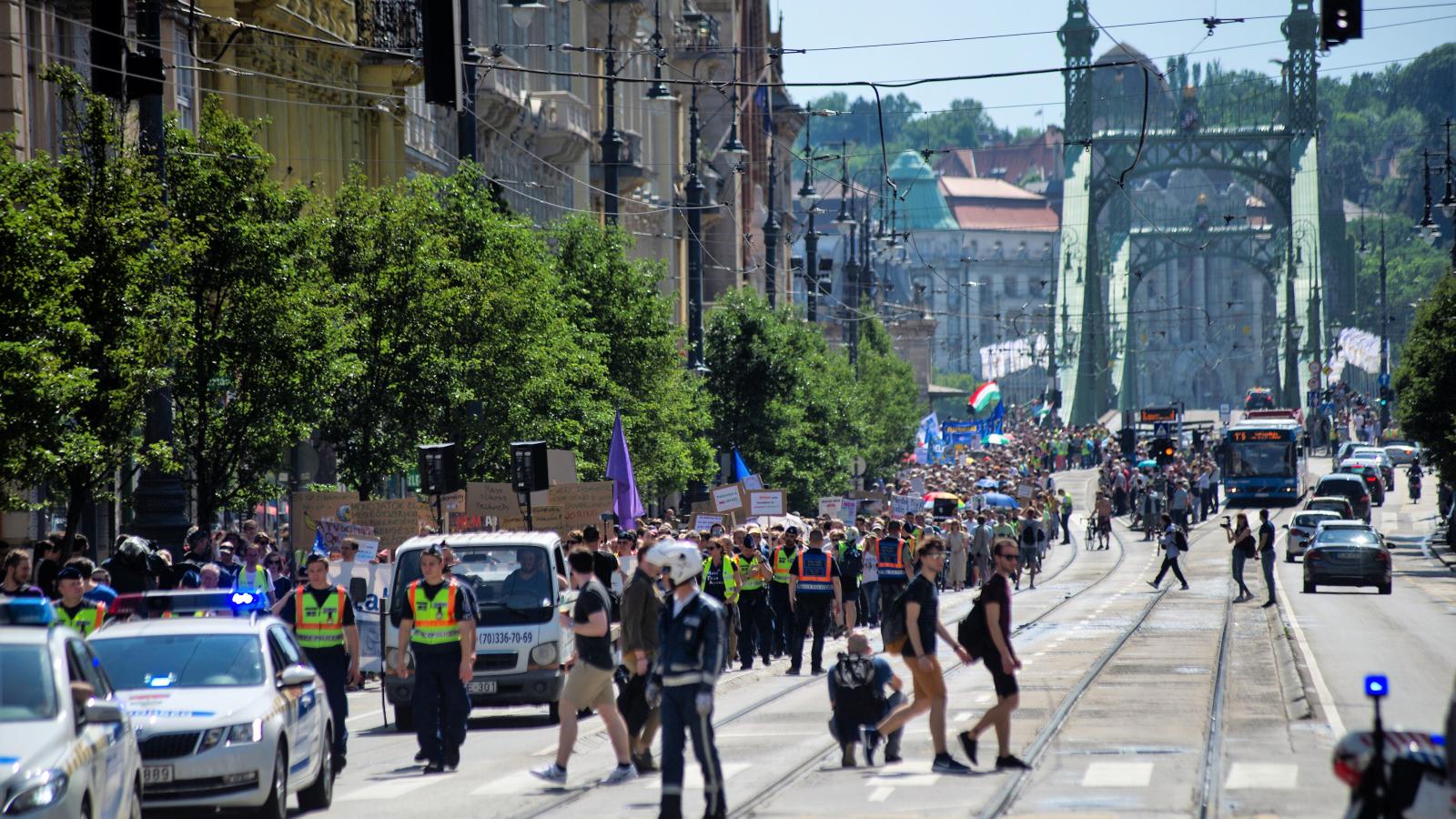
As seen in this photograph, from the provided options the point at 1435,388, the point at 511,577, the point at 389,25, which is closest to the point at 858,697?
the point at 511,577

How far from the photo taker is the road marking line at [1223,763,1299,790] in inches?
551

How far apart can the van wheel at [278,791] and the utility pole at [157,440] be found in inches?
319

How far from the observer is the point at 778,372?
57.3 meters

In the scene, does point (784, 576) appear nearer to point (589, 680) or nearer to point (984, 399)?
point (589, 680)

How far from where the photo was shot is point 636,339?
1690 inches

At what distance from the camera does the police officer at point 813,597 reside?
82.9 ft

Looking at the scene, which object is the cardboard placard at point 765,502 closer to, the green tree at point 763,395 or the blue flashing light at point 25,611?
the green tree at point 763,395

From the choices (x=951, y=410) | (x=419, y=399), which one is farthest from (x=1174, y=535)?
(x=951, y=410)

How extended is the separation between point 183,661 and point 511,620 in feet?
21.1

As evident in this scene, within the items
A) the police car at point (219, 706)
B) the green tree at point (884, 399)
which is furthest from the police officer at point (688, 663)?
the green tree at point (884, 399)

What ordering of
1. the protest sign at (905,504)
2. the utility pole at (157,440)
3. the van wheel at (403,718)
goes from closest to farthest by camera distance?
the van wheel at (403,718) → the utility pole at (157,440) → the protest sign at (905,504)

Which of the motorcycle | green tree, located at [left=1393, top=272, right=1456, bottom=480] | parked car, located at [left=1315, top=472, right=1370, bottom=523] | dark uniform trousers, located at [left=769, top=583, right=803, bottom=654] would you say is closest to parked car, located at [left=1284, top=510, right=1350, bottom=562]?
green tree, located at [left=1393, top=272, right=1456, bottom=480]

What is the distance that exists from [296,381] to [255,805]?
12.6 m

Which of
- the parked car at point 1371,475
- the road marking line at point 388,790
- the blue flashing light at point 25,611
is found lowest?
the parked car at point 1371,475
